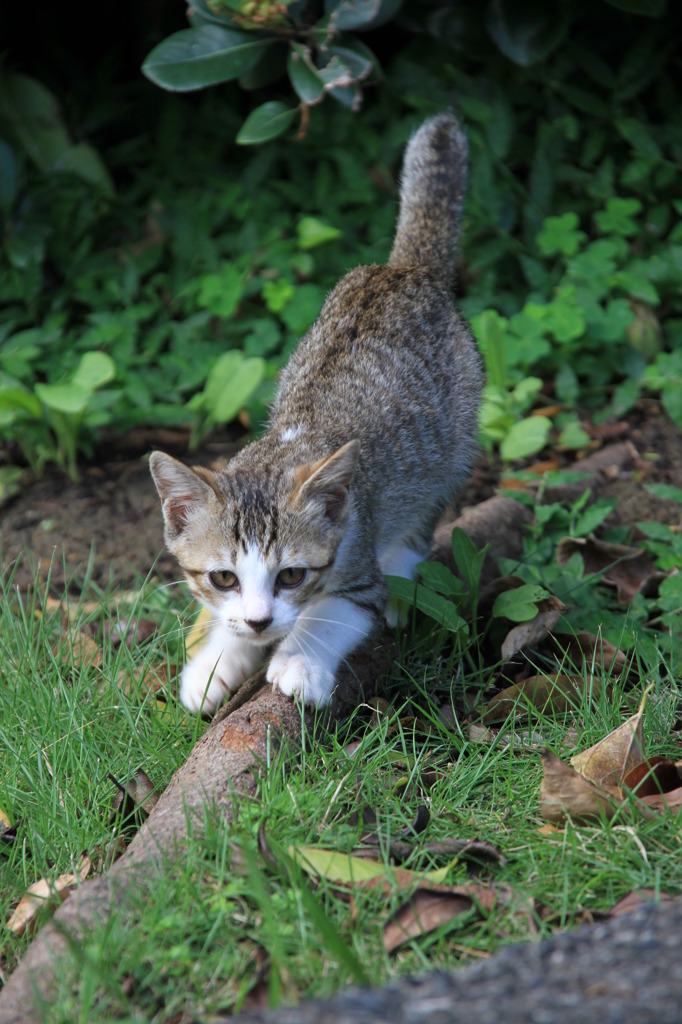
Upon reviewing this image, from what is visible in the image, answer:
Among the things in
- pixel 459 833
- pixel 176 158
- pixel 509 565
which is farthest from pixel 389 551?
pixel 176 158

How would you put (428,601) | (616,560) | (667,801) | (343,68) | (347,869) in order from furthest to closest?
(343,68) → (616,560) → (428,601) → (667,801) → (347,869)

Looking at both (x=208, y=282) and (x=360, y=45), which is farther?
(x=208, y=282)

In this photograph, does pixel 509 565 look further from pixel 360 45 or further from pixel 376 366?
pixel 360 45

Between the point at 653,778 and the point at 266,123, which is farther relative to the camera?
the point at 266,123

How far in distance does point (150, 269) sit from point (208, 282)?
53 centimetres

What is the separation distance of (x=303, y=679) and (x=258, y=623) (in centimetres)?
21

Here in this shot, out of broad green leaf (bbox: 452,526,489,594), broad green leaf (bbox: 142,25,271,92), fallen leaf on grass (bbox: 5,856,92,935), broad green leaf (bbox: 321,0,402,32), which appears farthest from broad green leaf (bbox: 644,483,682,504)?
fallen leaf on grass (bbox: 5,856,92,935)

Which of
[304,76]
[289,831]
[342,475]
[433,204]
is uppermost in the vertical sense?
[304,76]

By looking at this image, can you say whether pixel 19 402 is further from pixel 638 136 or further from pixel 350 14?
pixel 638 136

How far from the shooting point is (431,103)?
575 cm

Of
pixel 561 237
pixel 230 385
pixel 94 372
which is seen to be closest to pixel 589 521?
pixel 230 385

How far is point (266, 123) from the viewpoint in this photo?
16.2ft

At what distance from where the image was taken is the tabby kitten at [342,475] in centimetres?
315

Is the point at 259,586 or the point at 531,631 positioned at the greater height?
the point at 259,586
